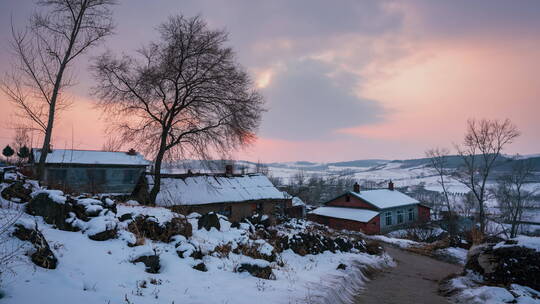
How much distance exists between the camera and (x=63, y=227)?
17.9 feet

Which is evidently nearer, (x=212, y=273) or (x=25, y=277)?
(x=25, y=277)

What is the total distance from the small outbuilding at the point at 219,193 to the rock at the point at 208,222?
910 centimetres

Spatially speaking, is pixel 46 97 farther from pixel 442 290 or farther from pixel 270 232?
pixel 442 290

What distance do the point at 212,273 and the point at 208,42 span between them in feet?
43.3

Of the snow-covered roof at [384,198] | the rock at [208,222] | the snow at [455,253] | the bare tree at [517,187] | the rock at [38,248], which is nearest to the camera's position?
the rock at [38,248]

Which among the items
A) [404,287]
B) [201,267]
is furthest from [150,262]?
[404,287]

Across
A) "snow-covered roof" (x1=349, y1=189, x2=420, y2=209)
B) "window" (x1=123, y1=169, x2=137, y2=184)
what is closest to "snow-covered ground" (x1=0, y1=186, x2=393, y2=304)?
"window" (x1=123, y1=169, x2=137, y2=184)

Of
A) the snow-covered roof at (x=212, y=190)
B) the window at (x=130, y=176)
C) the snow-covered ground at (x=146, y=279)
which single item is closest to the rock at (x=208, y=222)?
the snow-covered ground at (x=146, y=279)

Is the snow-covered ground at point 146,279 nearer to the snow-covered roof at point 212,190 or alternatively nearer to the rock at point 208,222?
the rock at point 208,222

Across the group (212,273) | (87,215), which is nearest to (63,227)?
(87,215)

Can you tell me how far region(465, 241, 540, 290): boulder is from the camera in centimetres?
718

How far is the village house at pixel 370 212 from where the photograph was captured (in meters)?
33.8

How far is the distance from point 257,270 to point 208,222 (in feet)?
10.1

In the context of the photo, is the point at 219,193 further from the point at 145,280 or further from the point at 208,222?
the point at 145,280
